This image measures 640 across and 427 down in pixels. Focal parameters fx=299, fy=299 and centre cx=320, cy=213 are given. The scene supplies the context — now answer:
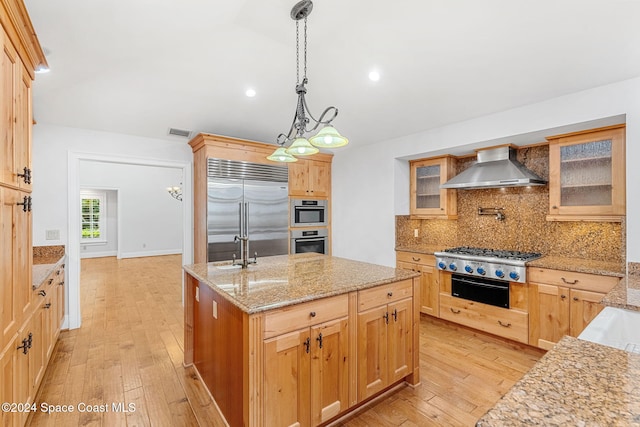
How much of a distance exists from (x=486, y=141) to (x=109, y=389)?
13.9ft

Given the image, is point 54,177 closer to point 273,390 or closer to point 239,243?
point 239,243

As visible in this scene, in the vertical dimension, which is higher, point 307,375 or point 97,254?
point 307,375

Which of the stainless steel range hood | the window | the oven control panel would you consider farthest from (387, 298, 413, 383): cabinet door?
the window

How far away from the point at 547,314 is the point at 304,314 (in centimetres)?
255

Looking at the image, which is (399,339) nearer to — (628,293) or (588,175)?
(628,293)

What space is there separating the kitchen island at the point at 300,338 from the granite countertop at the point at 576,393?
1096 millimetres

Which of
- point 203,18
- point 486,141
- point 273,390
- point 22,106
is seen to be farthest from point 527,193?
point 22,106

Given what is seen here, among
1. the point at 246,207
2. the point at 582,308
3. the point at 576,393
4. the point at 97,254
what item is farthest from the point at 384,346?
the point at 97,254

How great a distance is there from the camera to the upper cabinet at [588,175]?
2703 millimetres

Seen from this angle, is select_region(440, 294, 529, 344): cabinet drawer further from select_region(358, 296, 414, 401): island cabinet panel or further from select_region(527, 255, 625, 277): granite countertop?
select_region(358, 296, 414, 401): island cabinet panel

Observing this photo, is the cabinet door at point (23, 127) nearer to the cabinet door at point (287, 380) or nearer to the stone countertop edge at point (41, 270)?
the stone countertop edge at point (41, 270)

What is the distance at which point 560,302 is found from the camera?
2779mm

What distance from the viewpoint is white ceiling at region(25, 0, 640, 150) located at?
203cm

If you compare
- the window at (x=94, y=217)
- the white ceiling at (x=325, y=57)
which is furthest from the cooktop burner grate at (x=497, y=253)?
the window at (x=94, y=217)
